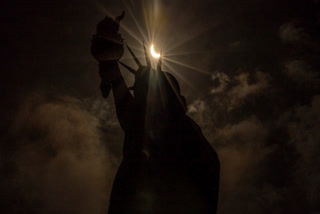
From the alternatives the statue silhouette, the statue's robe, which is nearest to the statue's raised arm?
the statue silhouette

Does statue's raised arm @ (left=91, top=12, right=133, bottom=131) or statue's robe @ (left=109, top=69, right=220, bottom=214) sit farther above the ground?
statue's raised arm @ (left=91, top=12, right=133, bottom=131)

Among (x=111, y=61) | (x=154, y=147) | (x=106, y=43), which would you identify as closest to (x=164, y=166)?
(x=154, y=147)

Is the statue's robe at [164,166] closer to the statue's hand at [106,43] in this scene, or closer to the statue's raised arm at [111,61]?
the statue's raised arm at [111,61]

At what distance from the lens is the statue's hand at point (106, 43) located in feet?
23.2

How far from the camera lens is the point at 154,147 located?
5395 mm

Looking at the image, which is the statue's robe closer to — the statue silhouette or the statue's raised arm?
the statue silhouette

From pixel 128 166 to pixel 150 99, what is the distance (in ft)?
5.94

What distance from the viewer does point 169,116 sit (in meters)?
6.21

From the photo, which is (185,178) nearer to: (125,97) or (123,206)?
(123,206)

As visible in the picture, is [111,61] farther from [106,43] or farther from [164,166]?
[164,166]

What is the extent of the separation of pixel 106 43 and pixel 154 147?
3.58m

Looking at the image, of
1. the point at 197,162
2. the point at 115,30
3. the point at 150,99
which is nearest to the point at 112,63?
the point at 115,30

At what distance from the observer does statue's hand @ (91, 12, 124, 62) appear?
707 centimetres

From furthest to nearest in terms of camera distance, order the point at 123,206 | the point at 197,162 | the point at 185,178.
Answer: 1. the point at 197,162
2. the point at 185,178
3. the point at 123,206
